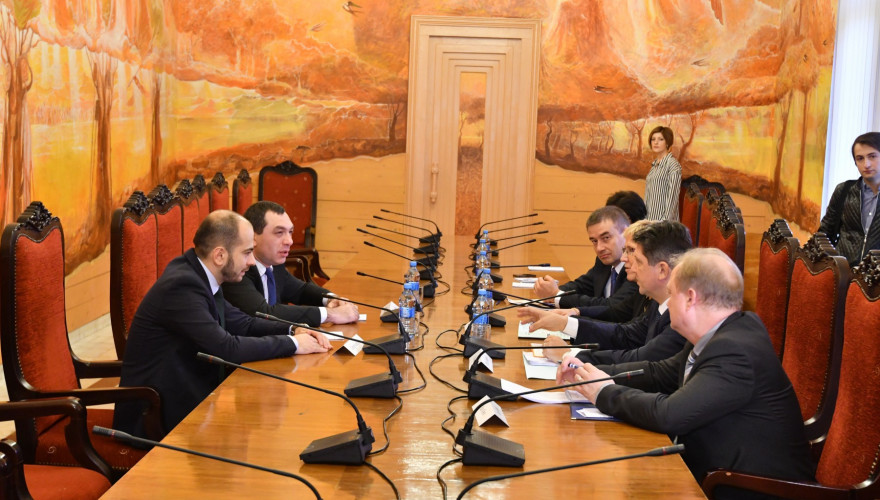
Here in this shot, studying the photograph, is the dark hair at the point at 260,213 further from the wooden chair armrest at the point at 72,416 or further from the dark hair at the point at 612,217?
the wooden chair armrest at the point at 72,416

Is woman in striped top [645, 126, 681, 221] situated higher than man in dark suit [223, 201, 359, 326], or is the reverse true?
woman in striped top [645, 126, 681, 221]

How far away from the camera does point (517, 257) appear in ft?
21.2

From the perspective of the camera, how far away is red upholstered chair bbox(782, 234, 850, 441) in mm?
2836

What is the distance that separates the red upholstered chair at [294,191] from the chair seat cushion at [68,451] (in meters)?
5.25

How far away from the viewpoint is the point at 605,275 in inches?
197

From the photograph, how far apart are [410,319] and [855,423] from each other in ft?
5.38

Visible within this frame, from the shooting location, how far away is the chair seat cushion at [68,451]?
2.85 m

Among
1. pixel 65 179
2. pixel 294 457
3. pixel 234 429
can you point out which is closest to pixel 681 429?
pixel 294 457

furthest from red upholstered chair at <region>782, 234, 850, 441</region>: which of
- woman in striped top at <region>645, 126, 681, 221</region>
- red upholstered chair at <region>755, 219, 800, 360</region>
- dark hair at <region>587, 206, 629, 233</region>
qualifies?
woman in striped top at <region>645, 126, 681, 221</region>

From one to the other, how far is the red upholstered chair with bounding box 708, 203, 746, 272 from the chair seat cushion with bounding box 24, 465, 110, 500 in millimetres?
2767

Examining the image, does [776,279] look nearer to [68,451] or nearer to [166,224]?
[68,451]

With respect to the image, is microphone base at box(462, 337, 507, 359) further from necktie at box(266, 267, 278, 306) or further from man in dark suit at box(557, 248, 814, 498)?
necktie at box(266, 267, 278, 306)

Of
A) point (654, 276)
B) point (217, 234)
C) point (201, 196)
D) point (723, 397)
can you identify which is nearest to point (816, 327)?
point (654, 276)

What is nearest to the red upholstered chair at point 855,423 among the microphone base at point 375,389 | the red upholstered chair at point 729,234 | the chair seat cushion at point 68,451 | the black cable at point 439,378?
the black cable at point 439,378
